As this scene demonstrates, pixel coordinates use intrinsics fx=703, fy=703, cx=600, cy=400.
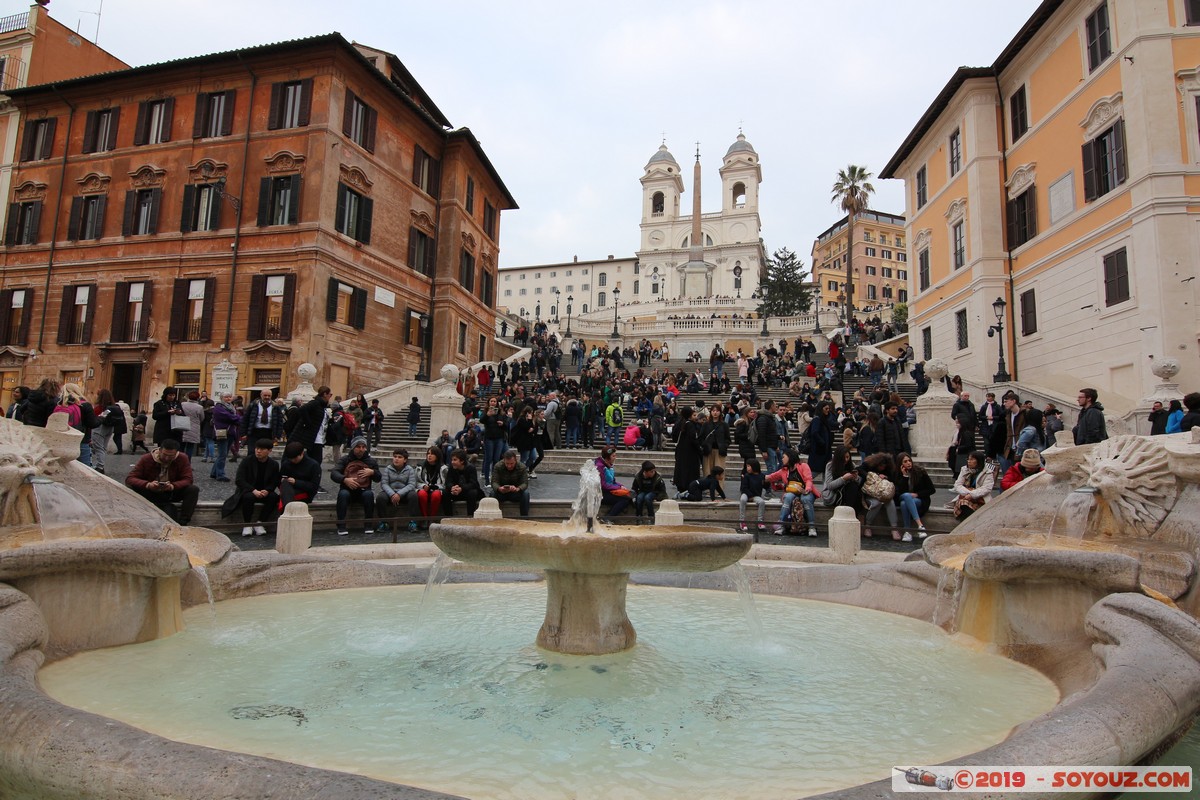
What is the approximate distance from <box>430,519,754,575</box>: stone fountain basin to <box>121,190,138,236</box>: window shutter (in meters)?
29.7

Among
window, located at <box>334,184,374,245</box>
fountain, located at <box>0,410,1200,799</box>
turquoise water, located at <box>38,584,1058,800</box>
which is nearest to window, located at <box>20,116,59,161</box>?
window, located at <box>334,184,374,245</box>

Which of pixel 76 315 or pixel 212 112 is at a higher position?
pixel 212 112

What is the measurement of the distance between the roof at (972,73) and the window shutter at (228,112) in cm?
2633

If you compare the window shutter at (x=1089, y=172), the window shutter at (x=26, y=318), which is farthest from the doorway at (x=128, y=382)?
the window shutter at (x=1089, y=172)

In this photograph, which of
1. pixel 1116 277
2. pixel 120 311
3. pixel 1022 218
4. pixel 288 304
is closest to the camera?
pixel 1116 277

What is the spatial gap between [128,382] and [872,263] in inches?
3260

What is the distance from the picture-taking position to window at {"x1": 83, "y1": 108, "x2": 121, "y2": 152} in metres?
28.1

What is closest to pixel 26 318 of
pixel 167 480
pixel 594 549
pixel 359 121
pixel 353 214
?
pixel 353 214

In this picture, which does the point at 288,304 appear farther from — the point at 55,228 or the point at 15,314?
the point at 15,314

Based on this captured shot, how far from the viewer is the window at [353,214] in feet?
85.5

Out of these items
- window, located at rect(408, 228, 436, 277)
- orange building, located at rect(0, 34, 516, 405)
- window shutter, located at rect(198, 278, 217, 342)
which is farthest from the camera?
window, located at rect(408, 228, 436, 277)

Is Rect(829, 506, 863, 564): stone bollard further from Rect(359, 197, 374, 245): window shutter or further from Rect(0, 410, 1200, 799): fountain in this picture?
Rect(359, 197, 374, 245): window shutter

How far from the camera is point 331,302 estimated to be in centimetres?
2528

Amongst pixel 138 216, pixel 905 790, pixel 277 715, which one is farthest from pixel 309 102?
pixel 905 790
